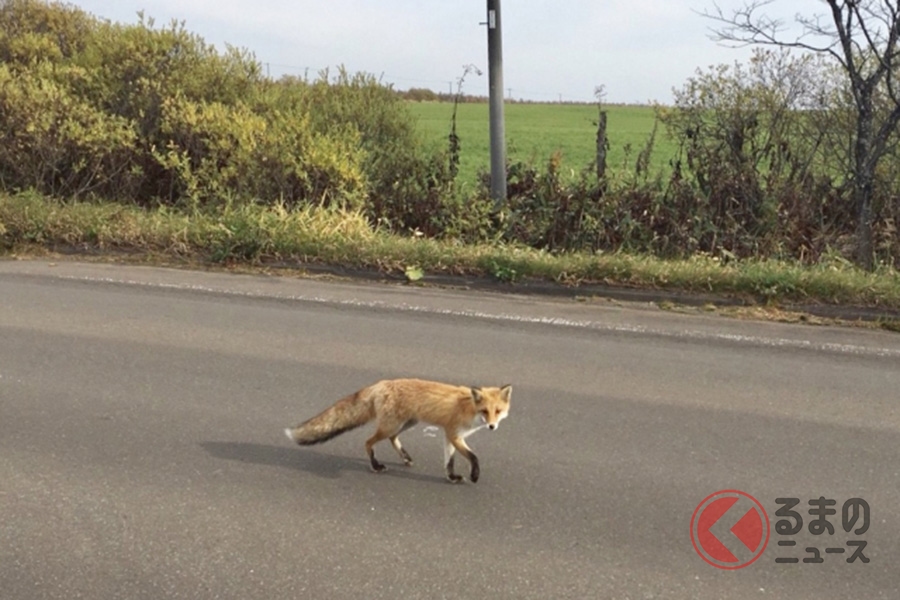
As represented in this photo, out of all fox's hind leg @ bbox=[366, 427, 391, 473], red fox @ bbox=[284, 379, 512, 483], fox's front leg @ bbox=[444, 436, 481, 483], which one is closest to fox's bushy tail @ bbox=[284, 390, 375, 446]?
red fox @ bbox=[284, 379, 512, 483]

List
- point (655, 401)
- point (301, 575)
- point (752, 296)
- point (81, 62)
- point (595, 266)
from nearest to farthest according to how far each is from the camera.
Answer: point (301, 575)
point (655, 401)
point (752, 296)
point (595, 266)
point (81, 62)

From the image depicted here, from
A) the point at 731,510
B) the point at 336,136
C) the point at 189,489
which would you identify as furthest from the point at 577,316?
the point at 336,136

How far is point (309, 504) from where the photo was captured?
14.7 ft

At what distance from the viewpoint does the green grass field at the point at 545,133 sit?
766 inches

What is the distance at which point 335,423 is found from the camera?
190 inches

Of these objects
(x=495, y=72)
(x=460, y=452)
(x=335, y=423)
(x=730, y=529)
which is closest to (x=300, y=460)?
(x=335, y=423)

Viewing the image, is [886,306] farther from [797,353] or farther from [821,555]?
[821,555]

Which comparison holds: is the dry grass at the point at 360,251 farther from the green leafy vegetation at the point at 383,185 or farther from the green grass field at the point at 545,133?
the green grass field at the point at 545,133

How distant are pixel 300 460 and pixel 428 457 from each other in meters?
0.76

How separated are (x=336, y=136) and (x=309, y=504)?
9396mm

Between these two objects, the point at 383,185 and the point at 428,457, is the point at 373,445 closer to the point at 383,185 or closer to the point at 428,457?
the point at 428,457

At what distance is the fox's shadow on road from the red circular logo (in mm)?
1436

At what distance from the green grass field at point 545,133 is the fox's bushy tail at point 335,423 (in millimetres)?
8807

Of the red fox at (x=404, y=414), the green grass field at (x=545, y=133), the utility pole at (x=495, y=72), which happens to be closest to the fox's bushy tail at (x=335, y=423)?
the red fox at (x=404, y=414)
